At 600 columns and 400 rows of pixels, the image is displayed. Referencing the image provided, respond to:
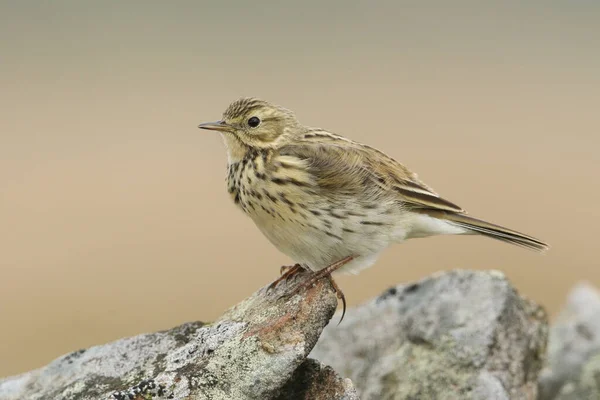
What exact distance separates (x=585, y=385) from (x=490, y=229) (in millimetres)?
1296

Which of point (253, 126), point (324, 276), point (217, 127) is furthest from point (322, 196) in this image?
point (217, 127)

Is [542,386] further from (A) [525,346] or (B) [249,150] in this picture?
(B) [249,150]

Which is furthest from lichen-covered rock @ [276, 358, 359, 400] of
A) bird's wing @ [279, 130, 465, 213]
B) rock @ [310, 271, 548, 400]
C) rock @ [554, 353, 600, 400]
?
rock @ [554, 353, 600, 400]

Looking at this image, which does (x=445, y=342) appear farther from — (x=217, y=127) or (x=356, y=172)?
(x=217, y=127)

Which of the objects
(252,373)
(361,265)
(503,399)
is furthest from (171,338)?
(503,399)

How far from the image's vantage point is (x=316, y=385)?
4.46 meters

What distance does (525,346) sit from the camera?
5.63 m

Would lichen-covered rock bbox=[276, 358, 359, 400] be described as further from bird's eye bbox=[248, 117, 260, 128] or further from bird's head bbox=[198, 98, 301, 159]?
bird's eye bbox=[248, 117, 260, 128]

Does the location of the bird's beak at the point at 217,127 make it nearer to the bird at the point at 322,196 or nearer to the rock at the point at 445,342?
the bird at the point at 322,196

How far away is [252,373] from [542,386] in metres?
3.15

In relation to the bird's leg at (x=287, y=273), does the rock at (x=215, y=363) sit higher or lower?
lower

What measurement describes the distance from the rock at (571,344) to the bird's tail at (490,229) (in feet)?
3.01

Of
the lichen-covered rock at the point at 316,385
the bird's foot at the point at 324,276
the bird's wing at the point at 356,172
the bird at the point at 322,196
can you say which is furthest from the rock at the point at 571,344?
the lichen-covered rock at the point at 316,385

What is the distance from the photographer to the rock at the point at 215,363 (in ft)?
13.7
